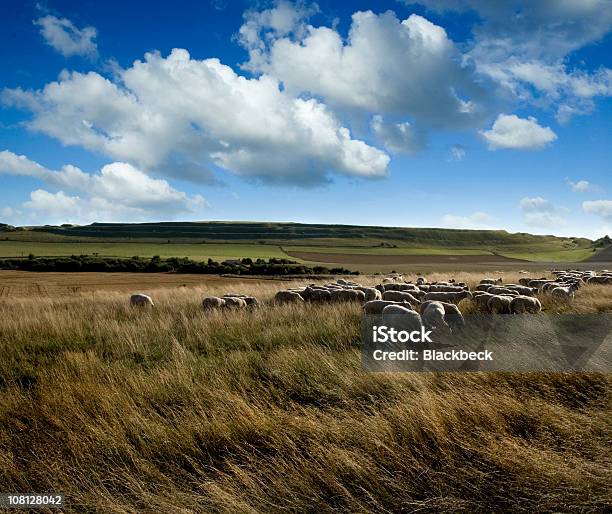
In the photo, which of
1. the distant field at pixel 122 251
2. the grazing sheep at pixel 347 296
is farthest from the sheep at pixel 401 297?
the distant field at pixel 122 251

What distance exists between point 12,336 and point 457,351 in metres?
9.45

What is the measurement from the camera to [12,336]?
9.35m

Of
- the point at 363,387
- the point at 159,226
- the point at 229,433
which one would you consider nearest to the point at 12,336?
the point at 229,433

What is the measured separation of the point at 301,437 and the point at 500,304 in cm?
1071

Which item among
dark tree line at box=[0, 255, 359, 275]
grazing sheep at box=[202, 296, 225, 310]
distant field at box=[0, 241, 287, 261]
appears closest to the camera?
grazing sheep at box=[202, 296, 225, 310]

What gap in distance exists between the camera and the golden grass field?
3.65 meters

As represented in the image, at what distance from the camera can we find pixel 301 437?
451 centimetres

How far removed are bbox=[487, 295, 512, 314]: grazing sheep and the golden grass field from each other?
25.1 ft

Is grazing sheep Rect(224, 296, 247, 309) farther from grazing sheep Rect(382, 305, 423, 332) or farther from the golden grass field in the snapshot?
the golden grass field

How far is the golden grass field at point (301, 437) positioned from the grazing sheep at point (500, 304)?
7642 mm

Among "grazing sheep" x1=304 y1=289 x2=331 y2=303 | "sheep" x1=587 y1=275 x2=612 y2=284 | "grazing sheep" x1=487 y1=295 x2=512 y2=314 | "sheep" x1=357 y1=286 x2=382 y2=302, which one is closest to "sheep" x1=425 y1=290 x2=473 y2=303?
"sheep" x1=357 y1=286 x2=382 y2=302

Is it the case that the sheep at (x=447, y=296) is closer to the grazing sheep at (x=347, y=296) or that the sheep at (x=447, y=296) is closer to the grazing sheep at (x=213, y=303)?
the grazing sheep at (x=347, y=296)

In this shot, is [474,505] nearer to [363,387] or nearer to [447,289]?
[363,387]

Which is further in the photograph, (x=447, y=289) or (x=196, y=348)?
(x=447, y=289)
